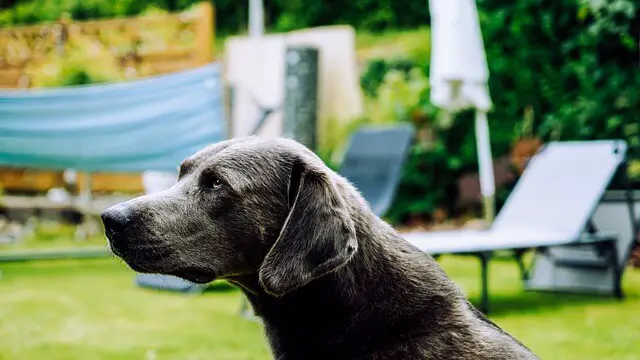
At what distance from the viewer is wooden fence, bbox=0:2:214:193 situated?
1091 cm

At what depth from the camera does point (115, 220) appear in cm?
205

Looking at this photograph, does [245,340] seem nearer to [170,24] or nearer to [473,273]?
[473,273]

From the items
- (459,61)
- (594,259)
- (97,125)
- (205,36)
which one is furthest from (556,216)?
(205,36)

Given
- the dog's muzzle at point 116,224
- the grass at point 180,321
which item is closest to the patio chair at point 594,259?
the grass at point 180,321

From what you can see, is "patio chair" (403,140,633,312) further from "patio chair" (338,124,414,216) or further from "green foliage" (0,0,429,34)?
"green foliage" (0,0,429,34)

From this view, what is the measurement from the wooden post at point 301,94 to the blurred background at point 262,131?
0.08 ft

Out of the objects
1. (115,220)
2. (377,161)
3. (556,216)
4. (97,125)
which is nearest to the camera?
(115,220)

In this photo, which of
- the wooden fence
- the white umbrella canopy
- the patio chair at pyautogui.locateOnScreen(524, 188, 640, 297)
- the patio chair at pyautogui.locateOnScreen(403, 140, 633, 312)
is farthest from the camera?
the wooden fence

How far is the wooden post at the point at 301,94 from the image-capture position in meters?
8.45

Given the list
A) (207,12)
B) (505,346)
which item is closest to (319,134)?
(207,12)

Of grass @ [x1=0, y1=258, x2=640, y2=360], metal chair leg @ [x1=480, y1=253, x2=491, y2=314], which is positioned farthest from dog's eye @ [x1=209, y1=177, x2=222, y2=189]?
metal chair leg @ [x1=480, y1=253, x2=491, y2=314]

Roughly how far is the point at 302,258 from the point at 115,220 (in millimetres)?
495

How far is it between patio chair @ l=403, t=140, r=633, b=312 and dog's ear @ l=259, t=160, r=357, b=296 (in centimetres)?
315

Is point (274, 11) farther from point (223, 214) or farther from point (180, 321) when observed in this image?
point (223, 214)
